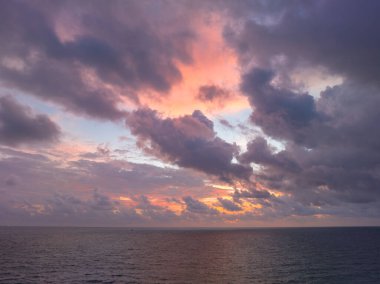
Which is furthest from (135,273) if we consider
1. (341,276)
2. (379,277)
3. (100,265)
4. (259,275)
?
(379,277)

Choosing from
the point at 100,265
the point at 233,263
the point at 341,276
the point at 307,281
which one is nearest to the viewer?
the point at 307,281

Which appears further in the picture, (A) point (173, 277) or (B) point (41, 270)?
(B) point (41, 270)

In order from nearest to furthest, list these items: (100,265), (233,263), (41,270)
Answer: (41,270) → (100,265) → (233,263)

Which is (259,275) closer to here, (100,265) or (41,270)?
(100,265)

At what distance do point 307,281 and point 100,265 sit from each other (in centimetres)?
5519

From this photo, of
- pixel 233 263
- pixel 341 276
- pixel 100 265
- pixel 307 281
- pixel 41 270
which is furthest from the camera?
pixel 233 263

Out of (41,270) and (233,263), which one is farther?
(233,263)

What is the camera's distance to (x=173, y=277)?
76688 mm

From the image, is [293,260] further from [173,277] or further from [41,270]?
[41,270]

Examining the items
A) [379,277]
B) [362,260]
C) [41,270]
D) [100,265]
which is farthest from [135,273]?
[362,260]

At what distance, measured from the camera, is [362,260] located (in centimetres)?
10638

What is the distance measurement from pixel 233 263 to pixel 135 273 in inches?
1299

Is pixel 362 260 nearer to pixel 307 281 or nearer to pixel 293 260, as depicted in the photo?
pixel 293 260

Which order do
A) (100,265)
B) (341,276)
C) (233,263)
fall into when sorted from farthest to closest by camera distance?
(233,263), (100,265), (341,276)
